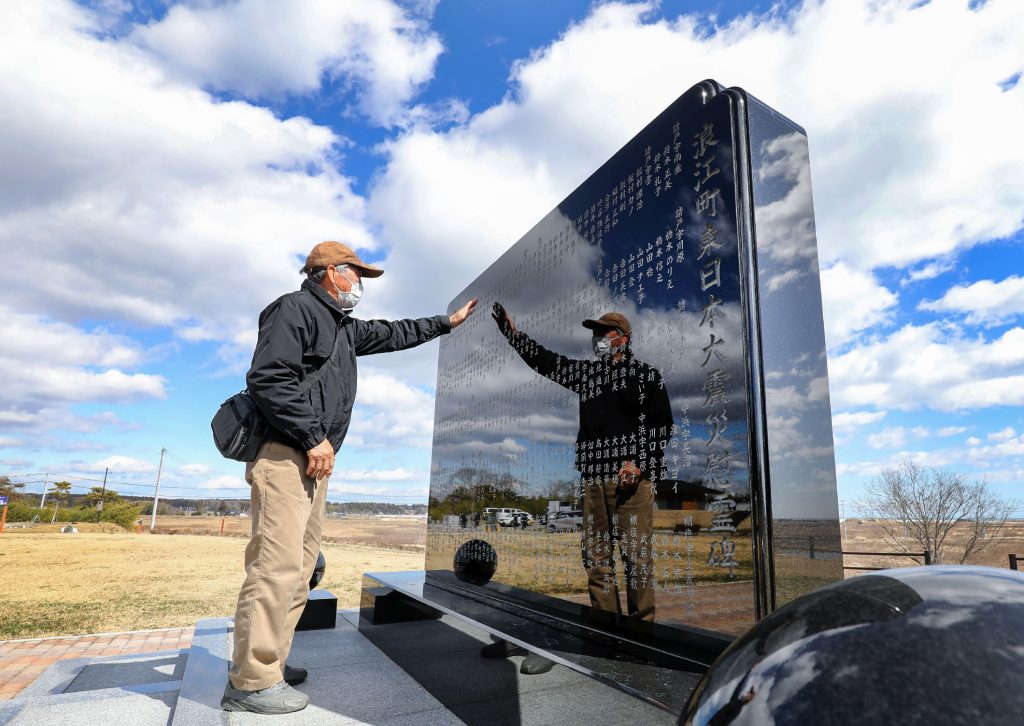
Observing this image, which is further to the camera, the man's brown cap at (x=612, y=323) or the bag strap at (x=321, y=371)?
the man's brown cap at (x=612, y=323)

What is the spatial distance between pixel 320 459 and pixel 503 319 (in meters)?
1.71

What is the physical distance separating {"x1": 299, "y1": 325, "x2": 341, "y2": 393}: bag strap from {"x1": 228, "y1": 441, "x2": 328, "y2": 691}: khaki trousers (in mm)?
227

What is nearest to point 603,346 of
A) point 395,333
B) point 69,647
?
point 395,333

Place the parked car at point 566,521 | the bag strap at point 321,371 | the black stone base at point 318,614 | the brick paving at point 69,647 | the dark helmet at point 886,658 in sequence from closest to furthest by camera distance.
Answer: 1. the dark helmet at point 886,658
2. the bag strap at point 321,371
3. the parked car at point 566,521
4. the black stone base at point 318,614
5. the brick paving at point 69,647

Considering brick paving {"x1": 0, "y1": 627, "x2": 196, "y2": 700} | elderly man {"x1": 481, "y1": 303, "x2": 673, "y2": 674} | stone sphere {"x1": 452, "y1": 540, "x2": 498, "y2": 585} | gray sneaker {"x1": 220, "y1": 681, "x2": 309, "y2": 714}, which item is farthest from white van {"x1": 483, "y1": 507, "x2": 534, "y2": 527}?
brick paving {"x1": 0, "y1": 627, "x2": 196, "y2": 700}

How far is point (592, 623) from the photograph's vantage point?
7.22 feet

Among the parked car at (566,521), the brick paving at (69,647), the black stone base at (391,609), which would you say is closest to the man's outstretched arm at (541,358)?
the parked car at (566,521)

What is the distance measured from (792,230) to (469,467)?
241cm

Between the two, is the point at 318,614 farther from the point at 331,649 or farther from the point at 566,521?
the point at 566,521

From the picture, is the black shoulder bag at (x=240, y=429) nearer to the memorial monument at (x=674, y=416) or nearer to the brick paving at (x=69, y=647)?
the memorial monument at (x=674, y=416)

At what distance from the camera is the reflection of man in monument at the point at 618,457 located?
2.06 metres

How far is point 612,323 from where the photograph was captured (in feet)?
7.98

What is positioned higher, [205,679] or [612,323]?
[612,323]

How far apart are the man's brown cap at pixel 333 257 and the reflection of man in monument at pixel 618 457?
104 centimetres
